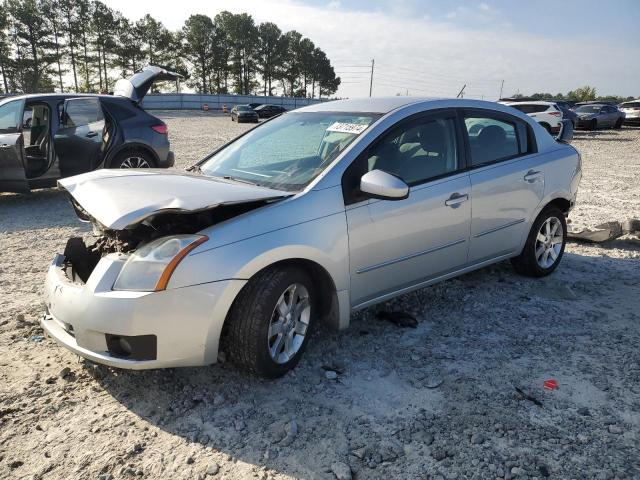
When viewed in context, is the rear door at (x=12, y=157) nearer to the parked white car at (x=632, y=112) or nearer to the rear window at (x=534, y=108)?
the rear window at (x=534, y=108)

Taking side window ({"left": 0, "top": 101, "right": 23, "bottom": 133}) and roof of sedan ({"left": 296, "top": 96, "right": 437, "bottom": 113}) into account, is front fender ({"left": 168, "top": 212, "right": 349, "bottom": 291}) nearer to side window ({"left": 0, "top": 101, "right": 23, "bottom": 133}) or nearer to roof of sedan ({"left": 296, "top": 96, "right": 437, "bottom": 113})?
roof of sedan ({"left": 296, "top": 96, "right": 437, "bottom": 113})

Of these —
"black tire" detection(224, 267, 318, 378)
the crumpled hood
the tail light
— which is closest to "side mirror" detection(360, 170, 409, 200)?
the crumpled hood

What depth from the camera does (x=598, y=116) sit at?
26.5 metres

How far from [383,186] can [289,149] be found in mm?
990

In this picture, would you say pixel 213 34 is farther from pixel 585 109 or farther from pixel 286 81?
pixel 585 109

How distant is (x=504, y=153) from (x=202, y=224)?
273 cm

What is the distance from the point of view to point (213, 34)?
75.2m

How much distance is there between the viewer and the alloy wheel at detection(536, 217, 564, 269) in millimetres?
4680

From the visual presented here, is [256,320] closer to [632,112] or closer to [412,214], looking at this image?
[412,214]

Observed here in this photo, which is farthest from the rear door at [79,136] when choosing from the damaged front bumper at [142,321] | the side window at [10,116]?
the damaged front bumper at [142,321]

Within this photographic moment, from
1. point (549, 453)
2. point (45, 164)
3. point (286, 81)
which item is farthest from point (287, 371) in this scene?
point (286, 81)

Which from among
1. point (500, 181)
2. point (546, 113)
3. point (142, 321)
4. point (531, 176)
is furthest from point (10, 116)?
point (546, 113)

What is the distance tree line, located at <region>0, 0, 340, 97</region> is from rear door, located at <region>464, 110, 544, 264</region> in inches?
2169

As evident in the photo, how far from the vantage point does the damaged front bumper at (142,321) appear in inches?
98.0
